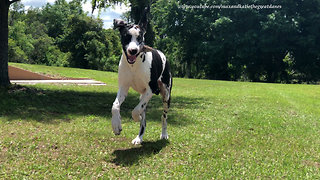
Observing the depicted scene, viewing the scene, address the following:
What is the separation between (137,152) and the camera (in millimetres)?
6531

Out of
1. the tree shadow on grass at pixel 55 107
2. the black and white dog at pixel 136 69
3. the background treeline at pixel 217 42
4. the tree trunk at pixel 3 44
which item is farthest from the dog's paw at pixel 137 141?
the background treeline at pixel 217 42

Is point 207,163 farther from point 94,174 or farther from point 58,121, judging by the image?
point 58,121

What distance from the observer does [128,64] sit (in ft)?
20.8

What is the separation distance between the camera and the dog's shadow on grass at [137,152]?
597cm

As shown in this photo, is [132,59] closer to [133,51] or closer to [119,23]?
[133,51]

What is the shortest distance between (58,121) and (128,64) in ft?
11.7

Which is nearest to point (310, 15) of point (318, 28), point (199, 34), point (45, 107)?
point (318, 28)

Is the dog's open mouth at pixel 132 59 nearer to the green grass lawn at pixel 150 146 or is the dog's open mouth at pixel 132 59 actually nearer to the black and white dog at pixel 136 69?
the black and white dog at pixel 136 69

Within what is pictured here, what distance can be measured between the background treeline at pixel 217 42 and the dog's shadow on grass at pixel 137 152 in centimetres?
3866

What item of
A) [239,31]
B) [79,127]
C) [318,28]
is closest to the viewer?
[79,127]

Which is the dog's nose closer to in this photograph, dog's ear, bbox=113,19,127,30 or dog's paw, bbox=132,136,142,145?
dog's ear, bbox=113,19,127,30

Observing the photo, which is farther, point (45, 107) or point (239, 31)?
point (239, 31)

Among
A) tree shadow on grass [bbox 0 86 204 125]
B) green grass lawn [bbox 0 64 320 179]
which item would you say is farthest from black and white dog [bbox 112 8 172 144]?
tree shadow on grass [bbox 0 86 204 125]

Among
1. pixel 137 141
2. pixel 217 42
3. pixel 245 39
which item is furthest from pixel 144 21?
pixel 217 42
